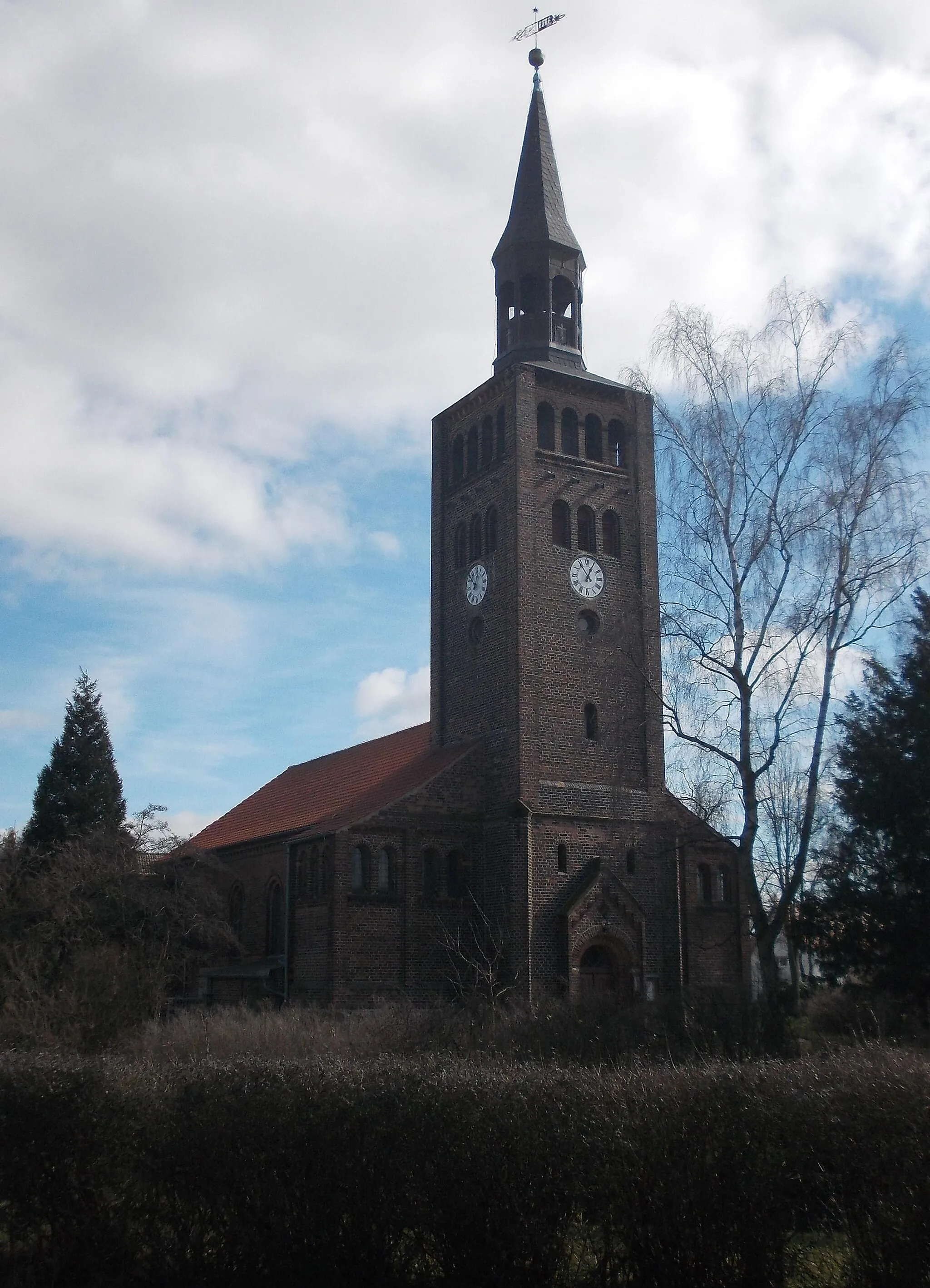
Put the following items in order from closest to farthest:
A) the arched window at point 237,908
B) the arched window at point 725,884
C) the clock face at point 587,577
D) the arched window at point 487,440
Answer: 1. the clock face at point 587,577
2. the arched window at point 725,884
3. the arched window at point 487,440
4. the arched window at point 237,908

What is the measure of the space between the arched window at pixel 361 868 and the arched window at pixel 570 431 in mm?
11610

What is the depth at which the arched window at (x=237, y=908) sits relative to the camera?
118ft

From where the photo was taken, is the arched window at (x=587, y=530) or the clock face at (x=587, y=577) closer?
the clock face at (x=587, y=577)

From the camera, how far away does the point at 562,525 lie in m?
31.1

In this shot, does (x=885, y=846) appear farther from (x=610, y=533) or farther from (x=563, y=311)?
(x=563, y=311)

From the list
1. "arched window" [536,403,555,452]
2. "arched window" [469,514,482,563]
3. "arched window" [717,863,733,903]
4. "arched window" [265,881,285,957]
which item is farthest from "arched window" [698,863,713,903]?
"arched window" [536,403,555,452]

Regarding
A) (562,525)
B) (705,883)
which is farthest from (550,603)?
(705,883)

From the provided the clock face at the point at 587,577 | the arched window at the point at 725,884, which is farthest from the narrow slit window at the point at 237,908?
the clock face at the point at 587,577

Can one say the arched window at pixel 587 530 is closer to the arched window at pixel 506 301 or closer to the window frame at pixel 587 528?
the window frame at pixel 587 528

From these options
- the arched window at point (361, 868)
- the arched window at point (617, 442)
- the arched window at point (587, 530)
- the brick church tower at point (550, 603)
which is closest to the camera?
the arched window at point (361, 868)

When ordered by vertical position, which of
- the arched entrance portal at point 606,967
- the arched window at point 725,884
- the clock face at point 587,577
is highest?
the clock face at point 587,577

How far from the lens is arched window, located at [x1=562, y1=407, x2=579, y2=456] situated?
3181cm

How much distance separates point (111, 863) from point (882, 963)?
1680cm

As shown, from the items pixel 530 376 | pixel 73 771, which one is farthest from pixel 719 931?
pixel 73 771
